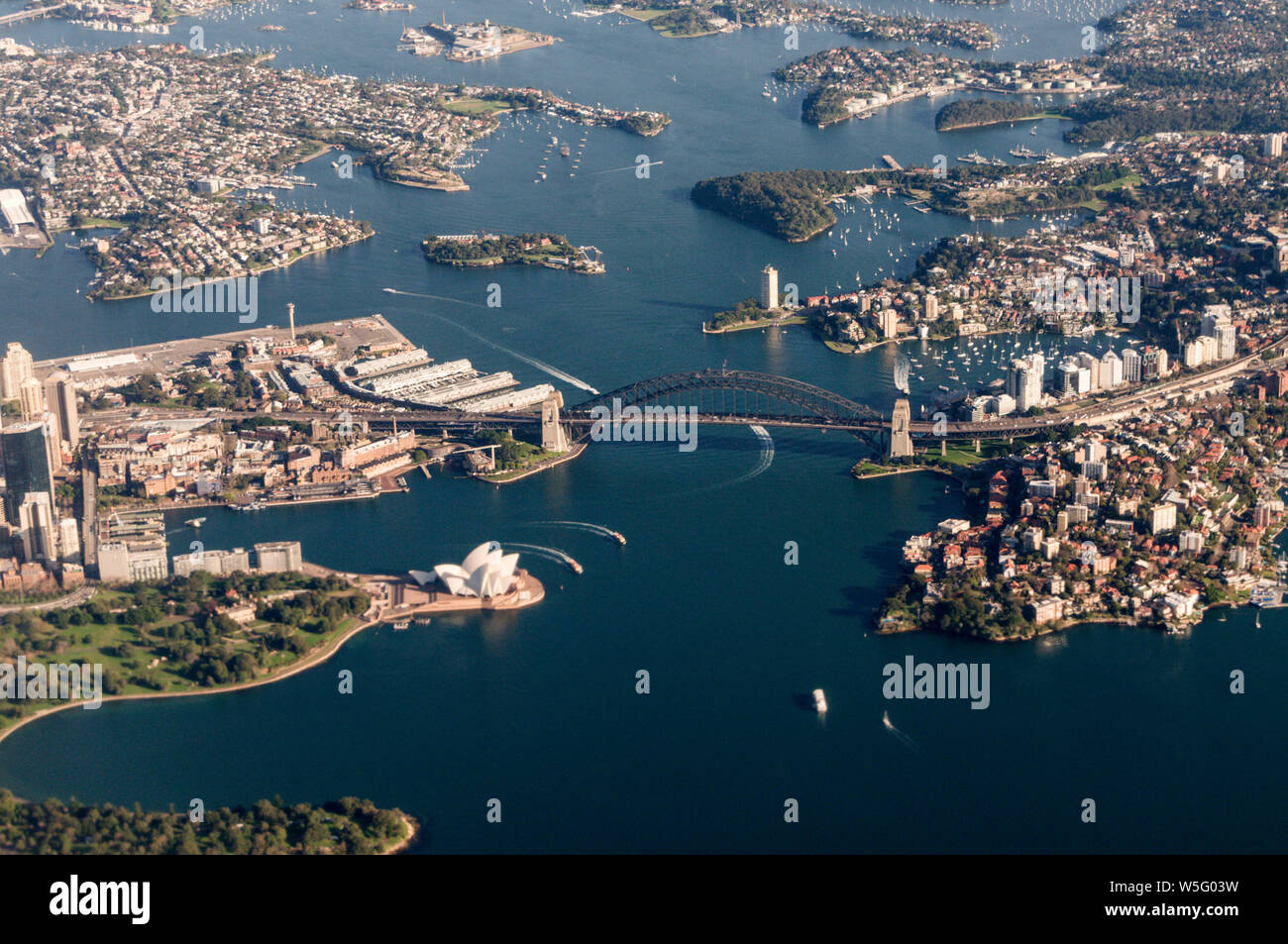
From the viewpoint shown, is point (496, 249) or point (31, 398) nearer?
point (31, 398)

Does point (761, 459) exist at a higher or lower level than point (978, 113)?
lower

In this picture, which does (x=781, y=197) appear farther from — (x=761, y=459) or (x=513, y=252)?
(x=761, y=459)

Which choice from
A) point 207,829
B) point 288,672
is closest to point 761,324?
point 288,672

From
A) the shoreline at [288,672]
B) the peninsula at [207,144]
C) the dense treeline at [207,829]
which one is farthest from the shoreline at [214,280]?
the dense treeline at [207,829]

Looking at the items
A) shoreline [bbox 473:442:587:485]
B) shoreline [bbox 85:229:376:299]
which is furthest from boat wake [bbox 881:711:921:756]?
shoreline [bbox 85:229:376:299]

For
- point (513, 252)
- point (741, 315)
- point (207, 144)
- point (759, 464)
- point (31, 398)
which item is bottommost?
point (759, 464)

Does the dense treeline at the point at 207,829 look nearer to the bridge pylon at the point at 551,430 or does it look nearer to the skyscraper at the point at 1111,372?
the bridge pylon at the point at 551,430

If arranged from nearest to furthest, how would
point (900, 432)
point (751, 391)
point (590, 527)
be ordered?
point (590, 527)
point (900, 432)
point (751, 391)
